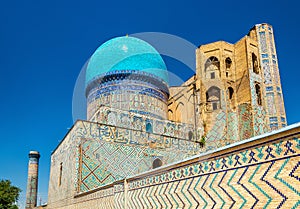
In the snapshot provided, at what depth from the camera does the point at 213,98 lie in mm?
15328

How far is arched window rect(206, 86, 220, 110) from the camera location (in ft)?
49.7

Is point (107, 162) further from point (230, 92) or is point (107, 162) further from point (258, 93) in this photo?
point (258, 93)

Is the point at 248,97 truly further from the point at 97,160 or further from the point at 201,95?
the point at 97,160

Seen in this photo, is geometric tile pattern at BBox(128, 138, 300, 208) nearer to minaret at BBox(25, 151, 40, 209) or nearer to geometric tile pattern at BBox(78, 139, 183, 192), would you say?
Result: geometric tile pattern at BBox(78, 139, 183, 192)

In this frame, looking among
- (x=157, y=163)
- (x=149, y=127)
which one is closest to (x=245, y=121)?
(x=149, y=127)

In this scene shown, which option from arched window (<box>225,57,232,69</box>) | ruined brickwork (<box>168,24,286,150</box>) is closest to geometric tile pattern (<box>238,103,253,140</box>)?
ruined brickwork (<box>168,24,286,150</box>)

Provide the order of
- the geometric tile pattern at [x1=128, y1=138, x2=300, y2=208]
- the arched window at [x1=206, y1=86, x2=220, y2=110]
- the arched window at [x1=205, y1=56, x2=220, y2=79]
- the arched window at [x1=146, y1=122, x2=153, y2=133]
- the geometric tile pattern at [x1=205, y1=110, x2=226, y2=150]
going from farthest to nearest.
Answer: the arched window at [x1=205, y1=56, x2=220, y2=79]
the arched window at [x1=206, y1=86, x2=220, y2=110]
the geometric tile pattern at [x1=205, y1=110, x2=226, y2=150]
the arched window at [x1=146, y1=122, x2=153, y2=133]
the geometric tile pattern at [x1=128, y1=138, x2=300, y2=208]

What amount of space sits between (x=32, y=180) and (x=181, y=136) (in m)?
8.13

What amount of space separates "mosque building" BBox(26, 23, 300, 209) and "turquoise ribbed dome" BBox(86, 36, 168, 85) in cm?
5

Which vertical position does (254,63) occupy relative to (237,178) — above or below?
above

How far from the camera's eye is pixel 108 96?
14805 millimetres

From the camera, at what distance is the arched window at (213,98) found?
15146mm

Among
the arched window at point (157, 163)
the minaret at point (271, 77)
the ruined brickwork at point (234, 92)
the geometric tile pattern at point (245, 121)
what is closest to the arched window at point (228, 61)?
the ruined brickwork at point (234, 92)

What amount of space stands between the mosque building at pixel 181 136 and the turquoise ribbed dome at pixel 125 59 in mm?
54
